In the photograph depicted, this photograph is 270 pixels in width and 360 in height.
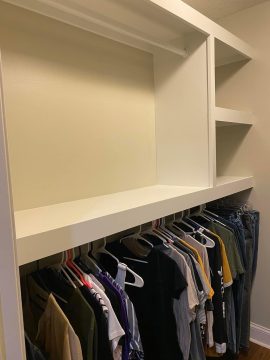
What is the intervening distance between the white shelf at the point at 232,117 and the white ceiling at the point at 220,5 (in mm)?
746

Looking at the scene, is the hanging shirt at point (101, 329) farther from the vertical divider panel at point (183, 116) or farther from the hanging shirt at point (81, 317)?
the vertical divider panel at point (183, 116)

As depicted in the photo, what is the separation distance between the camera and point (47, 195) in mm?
1308

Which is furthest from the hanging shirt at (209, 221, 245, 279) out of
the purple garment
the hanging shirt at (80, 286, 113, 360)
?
the hanging shirt at (80, 286, 113, 360)

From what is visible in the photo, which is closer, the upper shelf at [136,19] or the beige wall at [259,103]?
the upper shelf at [136,19]

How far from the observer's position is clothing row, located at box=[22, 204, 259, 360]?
98 cm

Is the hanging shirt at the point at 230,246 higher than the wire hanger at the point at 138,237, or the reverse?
the wire hanger at the point at 138,237

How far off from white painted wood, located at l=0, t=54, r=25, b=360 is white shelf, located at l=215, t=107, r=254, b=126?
1417 mm

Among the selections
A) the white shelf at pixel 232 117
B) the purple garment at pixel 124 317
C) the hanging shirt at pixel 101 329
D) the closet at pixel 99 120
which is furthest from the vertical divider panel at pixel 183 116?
the hanging shirt at pixel 101 329

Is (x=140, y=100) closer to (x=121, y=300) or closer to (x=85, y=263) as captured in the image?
(x=85, y=263)

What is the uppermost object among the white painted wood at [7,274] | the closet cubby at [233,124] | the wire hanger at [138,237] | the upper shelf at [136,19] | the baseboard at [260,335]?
the upper shelf at [136,19]

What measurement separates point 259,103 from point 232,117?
365mm

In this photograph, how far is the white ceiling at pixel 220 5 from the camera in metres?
1.90

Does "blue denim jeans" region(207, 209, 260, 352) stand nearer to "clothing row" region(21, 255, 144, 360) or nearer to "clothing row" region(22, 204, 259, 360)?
"clothing row" region(22, 204, 259, 360)

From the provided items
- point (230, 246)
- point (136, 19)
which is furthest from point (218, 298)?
point (136, 19)
